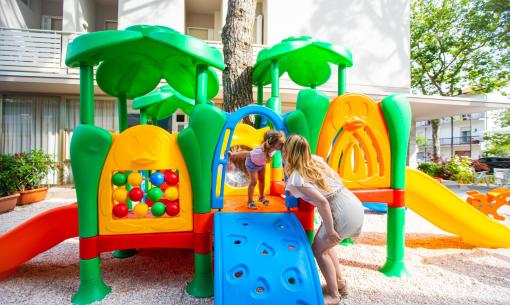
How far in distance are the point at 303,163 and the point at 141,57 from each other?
228 cm

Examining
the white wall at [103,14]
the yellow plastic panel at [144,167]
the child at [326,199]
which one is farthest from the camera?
the white wall at [103,14]

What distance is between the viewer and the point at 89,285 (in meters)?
2.66

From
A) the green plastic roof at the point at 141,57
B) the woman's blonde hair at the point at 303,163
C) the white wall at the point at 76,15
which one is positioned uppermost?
the white wall at the point at 76,15

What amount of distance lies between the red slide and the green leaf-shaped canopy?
8.28 ft

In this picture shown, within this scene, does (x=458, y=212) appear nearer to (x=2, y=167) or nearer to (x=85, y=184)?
(x=85, y=184)

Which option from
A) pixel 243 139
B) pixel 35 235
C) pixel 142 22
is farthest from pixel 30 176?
pixel 243 139

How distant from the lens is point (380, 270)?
3445 millimetres

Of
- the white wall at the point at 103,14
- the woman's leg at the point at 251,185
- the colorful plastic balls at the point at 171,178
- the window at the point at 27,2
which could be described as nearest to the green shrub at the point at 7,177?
the colorful plastic balls at the point at 171,178

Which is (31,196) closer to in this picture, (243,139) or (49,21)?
(243,139)

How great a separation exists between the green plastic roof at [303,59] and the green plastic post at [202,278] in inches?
120

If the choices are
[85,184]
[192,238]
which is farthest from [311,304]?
[85,184]


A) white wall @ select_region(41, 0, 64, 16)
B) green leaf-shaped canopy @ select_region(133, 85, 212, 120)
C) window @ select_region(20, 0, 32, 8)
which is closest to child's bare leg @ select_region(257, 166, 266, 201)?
green leaf-shaped canopy @ select_region(133, 85, 212, 120)

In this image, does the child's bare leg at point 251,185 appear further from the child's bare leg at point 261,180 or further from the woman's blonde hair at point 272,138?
the woman's blonde hair at point 272,138

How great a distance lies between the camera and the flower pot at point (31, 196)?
24.5 ft
